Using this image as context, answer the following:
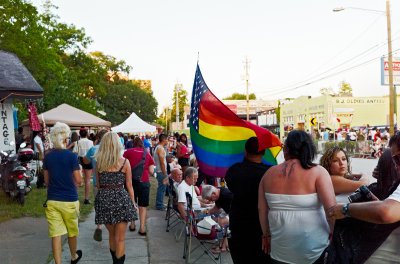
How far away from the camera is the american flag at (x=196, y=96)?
4960mm

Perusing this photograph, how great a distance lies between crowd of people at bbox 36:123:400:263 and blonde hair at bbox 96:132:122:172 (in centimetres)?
1

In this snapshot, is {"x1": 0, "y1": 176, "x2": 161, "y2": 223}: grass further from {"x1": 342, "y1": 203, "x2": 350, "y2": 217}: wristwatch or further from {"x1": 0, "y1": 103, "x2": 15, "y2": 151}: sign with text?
{"x1": 342, "y1": 203, "x2": 350, "y2": 217}: wristwatch

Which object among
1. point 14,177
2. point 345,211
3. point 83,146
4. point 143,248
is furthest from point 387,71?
point 345,211

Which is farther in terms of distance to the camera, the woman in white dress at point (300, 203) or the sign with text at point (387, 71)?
the sign with text at point (387, 71)

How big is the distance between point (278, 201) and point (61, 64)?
31.2 metres

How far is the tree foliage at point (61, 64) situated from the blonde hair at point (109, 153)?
19212 millimetres

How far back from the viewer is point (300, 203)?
10.1 feet

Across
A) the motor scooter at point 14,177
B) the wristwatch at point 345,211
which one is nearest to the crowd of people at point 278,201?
the wristwatch at point 345,211

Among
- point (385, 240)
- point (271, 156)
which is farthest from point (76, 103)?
point (385, 240)

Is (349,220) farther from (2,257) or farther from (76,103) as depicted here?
(76,103)

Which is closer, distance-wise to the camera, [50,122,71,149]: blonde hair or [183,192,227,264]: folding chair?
[50,122,71,149]: blonde hair

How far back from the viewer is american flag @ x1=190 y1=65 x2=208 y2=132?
496 centimetres

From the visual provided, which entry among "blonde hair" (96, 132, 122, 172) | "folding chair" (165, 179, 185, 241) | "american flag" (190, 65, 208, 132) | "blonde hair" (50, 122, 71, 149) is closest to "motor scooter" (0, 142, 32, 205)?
"folding chair" (165, 179, 185, 241)

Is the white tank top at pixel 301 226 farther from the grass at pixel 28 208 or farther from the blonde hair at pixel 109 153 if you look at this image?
the grass at pixel 28 208
